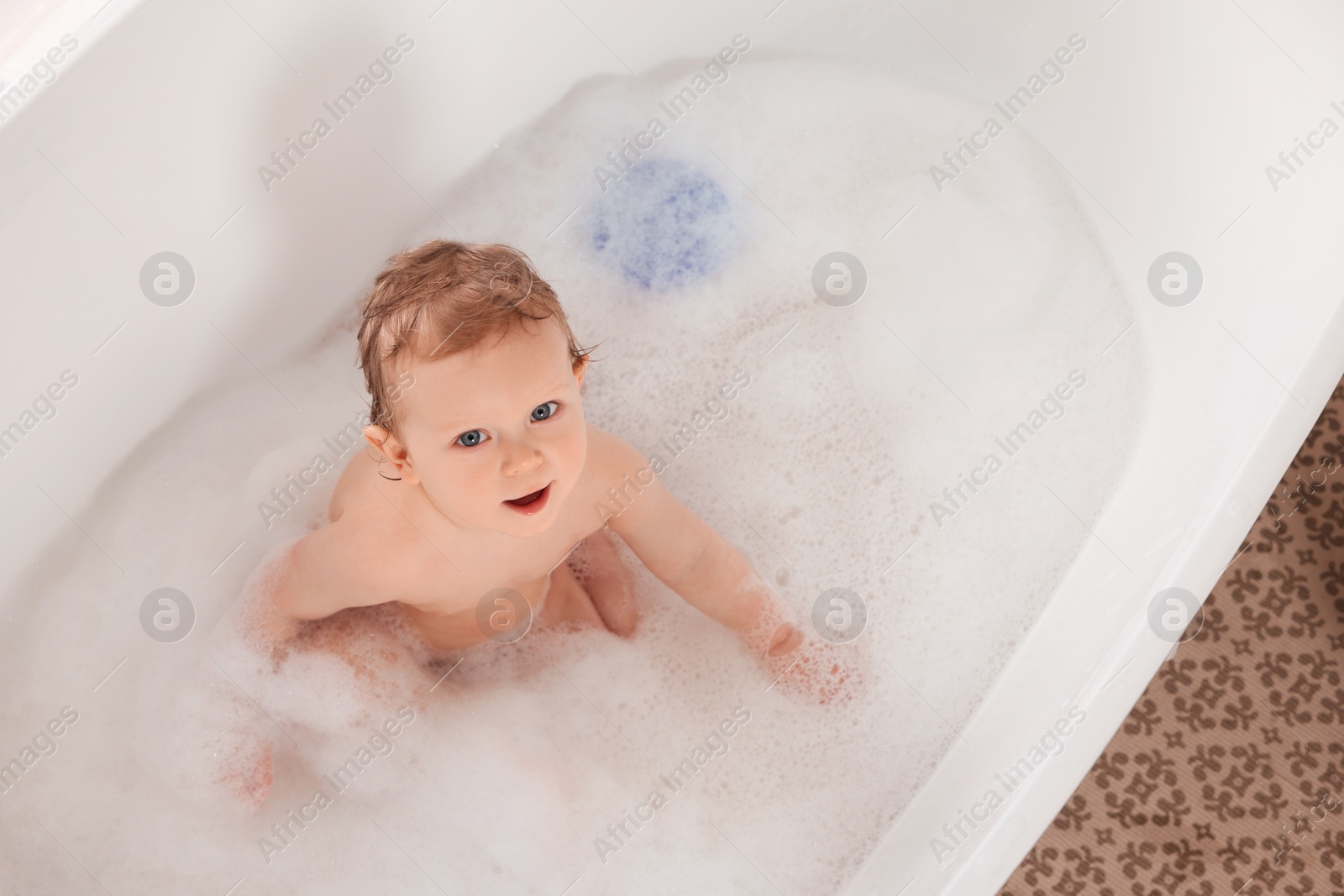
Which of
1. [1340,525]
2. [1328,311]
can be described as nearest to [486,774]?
[1328,311]

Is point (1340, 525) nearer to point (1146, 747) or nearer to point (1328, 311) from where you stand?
point (1146, 747)

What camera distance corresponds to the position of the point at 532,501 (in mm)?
934

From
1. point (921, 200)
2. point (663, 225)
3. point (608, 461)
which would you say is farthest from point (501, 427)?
point (921, 200)

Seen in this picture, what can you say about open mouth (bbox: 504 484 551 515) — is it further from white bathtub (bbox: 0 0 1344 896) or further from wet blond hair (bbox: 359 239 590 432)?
white bathtub (bbox: 0 0 1344 896)

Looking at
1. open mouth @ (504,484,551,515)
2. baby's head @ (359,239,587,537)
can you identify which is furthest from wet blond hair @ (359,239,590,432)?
open mouth @ (504,484,551,515)

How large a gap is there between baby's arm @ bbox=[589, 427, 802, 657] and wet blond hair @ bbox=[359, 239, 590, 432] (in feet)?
0.73

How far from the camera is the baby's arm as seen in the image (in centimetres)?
111

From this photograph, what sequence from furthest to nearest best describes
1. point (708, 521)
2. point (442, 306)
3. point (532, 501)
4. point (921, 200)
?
point (921, 200), point (708, 521), point (532, 501), point (442, 306)

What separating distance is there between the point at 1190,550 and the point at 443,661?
841 mm

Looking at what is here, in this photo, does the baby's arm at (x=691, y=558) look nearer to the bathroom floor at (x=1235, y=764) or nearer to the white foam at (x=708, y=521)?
the white foam at (x=708, y=521)

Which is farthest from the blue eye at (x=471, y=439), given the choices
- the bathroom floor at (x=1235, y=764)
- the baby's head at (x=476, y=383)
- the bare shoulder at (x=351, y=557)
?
the bathroom floor at (x=1235, y=764)

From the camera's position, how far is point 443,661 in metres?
1.23

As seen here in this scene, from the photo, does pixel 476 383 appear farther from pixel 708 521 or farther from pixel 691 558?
pixel 708 521

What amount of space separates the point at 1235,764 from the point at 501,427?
3.98 feet
